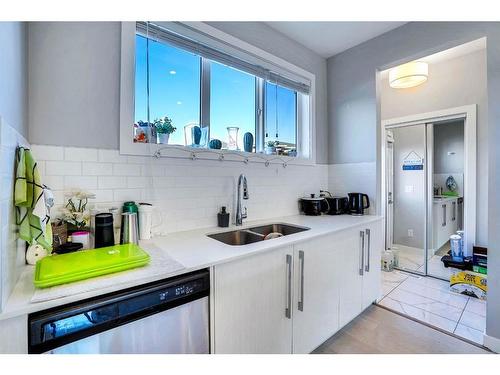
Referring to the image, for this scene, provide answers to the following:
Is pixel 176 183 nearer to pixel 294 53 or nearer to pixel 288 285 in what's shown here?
pixel 288 285

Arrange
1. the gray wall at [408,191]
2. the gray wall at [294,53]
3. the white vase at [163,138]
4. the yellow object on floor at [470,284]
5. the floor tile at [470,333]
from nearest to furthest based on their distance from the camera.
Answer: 1. the white vase at [163,138]
2. the floor tile at [470,333]
3. the gray wall at [294,53]
4. the yellow object on floor at [470,284]
5. the gray wall at [408,191]

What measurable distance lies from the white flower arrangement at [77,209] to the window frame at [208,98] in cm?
34

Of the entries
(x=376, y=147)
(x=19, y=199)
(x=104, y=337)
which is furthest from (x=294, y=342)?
(x=376, y=147)

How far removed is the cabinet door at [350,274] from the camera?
1780 millimetres

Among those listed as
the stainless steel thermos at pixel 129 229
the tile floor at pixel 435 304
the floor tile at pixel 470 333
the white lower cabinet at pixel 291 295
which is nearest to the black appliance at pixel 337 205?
the white lower cabinet at pixel 291 295

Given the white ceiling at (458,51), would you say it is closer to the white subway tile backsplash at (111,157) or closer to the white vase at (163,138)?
the white vase at (163,138)

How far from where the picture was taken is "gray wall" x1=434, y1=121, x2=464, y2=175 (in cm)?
281

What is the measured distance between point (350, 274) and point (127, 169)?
71.4 inches

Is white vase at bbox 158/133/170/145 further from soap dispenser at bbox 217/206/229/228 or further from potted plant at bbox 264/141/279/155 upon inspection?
potted plant at bbox 264/141/279/155

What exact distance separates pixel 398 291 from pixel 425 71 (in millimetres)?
2491

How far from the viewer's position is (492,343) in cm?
166

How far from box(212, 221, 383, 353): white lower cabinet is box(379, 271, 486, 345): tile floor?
1.81ft

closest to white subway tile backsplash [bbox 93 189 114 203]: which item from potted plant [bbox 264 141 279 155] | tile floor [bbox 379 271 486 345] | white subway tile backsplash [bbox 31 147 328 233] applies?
white subway tile backsplash [bbox 31 147 328 233]
